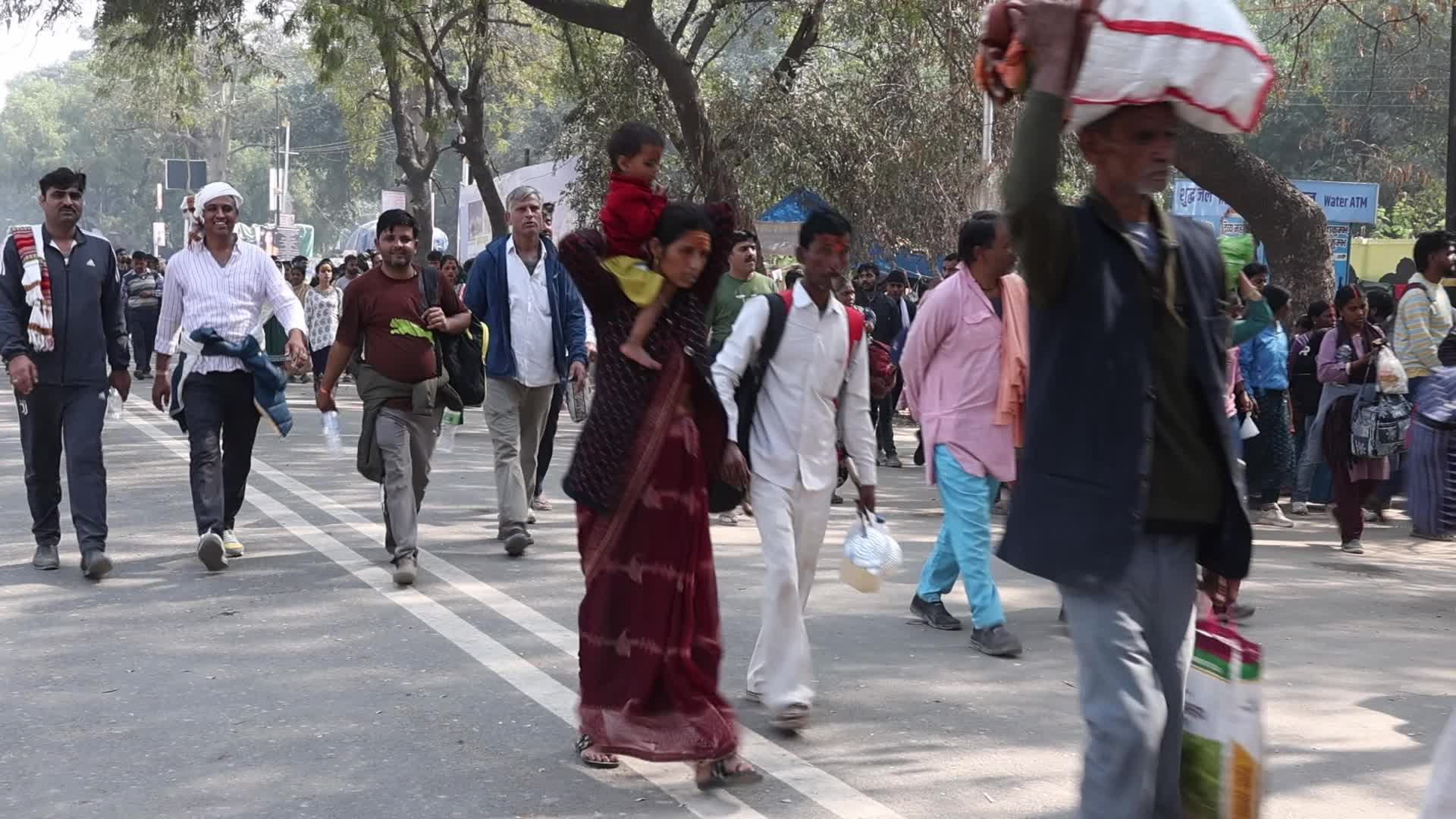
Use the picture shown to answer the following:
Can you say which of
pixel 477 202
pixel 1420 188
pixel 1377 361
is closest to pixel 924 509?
pixel 1377 361

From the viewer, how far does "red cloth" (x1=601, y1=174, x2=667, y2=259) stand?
5.26 meters

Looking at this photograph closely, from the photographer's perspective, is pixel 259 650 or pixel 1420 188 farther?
pixel 1420 188

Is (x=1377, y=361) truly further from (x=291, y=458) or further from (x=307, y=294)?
(x=307, y=294)

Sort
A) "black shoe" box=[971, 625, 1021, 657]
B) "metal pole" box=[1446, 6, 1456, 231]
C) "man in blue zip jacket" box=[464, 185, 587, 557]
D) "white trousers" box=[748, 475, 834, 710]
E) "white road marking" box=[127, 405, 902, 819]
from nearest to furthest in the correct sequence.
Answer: "white road marking" box=[127, 405, 902, 819] → "white trousers" box=[748, 475, 834, 710] → "black shoe" box=[971, 625, 1021, 657] → "man in blue zip jacket" box=[464, 185, 587, 557] → "metal pole" box=[1446, 6, 1456, 231]

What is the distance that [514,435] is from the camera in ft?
32.6

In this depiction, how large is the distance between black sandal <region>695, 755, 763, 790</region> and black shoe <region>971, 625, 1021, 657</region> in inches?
84.5

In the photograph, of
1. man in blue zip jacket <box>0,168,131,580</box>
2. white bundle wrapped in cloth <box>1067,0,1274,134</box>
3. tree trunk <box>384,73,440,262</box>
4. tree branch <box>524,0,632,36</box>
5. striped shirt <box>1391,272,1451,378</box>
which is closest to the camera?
white bundle wrapped in cloth <box>1067,0,1274,134</box>

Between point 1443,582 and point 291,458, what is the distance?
9.13 m

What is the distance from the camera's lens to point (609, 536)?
17.0 feet

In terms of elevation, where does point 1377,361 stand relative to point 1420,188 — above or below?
below

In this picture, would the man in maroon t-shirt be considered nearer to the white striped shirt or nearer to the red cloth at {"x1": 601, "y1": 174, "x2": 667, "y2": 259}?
the white striped shirt

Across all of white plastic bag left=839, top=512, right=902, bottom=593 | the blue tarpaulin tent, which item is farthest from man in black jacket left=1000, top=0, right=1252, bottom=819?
the blue tarpaulin tent

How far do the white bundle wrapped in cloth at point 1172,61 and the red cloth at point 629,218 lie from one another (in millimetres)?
2081

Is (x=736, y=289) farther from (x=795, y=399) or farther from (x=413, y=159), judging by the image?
(x=413, y=159)
